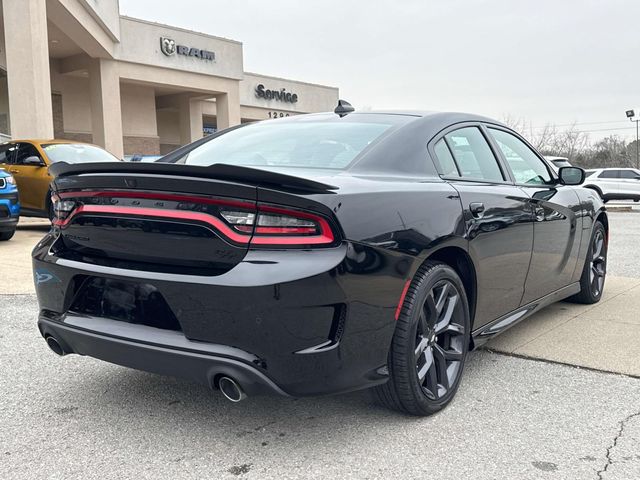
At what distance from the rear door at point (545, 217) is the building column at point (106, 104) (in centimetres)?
2233

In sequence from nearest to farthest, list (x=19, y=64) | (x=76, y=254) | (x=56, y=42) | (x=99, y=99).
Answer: (x=76, y=254) → (x=19, y=64) → (x=56, y=42) → (x=99, y=99)

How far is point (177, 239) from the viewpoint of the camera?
241 cm

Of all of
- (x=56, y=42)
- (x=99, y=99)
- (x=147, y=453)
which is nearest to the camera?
(x=147, y=453)

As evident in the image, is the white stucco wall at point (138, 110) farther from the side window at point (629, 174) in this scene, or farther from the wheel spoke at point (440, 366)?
the wheel spoke at point (440, 366)

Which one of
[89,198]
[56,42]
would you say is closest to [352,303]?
[89,198]

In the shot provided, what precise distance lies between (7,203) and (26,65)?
27.5ft

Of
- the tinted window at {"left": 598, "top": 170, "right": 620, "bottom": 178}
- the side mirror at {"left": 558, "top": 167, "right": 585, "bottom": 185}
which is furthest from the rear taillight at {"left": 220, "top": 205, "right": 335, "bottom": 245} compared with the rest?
A: the tinted window at {"left": 598, "top": 170, "right": 620, "bottom": 178}

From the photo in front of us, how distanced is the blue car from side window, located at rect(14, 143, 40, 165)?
6.06 feet

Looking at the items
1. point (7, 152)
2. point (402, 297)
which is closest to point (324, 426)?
point (402, 297)

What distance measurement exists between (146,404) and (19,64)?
583 inches

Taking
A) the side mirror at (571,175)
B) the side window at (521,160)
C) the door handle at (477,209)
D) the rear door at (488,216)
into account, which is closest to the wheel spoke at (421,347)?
the rear door at (488,216)

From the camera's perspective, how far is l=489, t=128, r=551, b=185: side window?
4016 millimetres

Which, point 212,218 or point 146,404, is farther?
point 146,404

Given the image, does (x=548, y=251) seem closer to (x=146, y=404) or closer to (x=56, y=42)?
(x=146, y=404)
